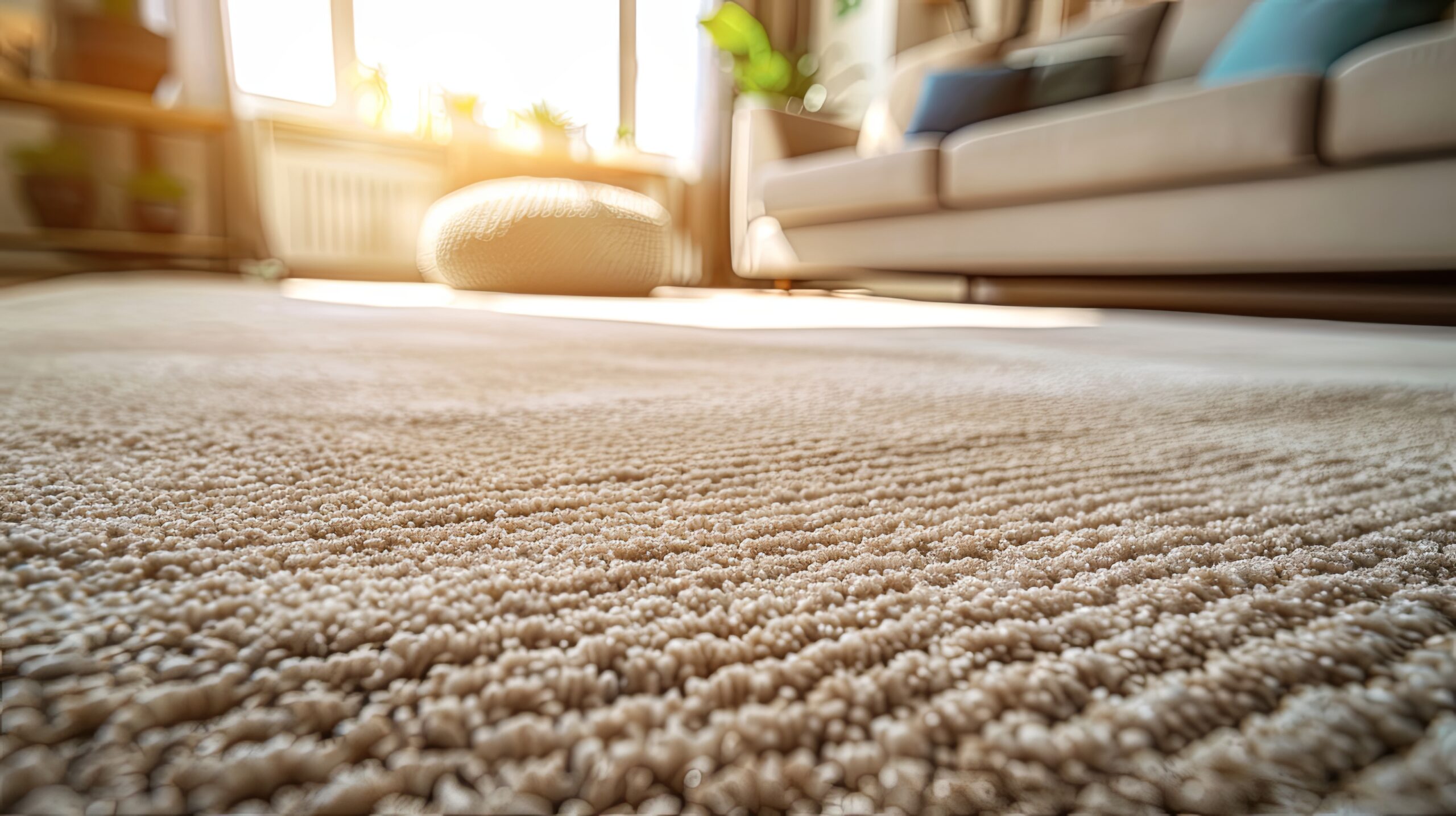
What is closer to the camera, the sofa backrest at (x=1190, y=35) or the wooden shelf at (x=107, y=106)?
the sofa backrest at (x=1190, y=35)

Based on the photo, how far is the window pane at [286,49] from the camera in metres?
3.02

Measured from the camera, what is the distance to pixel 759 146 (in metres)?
2.66

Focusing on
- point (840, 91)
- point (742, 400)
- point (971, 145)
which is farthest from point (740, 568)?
point (840, 91)

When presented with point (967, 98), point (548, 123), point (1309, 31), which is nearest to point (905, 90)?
point (967, 98)

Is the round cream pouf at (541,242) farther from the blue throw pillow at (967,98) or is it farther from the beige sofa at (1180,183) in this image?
the blue throw pillow at (967,98)

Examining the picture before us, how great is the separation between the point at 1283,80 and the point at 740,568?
5.21ft

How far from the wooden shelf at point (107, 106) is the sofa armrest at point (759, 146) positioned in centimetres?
179

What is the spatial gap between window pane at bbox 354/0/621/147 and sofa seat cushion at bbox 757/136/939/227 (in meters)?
1.66

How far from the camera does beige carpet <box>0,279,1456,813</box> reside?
0.09 metres

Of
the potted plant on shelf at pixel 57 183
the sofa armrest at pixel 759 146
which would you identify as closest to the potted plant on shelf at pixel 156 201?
the potted plant on shelf at pixel 57 183

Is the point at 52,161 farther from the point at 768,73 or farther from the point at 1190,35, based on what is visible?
the point at 1190,35

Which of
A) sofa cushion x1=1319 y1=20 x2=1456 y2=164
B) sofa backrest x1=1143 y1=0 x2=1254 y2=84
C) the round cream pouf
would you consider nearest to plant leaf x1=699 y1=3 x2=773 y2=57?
sofa backrest x1=1143 y1=0 x2=1254 y2=84

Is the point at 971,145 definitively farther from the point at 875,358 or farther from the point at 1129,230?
the point at 875,358

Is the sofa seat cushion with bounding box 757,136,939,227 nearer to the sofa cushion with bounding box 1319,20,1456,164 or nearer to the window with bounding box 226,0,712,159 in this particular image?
the sofa cushion with bounding box 1319,20,1456,164
